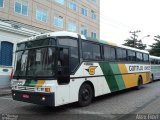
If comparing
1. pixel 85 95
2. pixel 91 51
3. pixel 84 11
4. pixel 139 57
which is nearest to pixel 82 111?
pixel 85 95

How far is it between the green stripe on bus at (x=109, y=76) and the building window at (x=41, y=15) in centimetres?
1613

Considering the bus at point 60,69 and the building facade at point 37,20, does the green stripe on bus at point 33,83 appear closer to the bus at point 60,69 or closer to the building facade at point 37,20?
the bus at point 60,69

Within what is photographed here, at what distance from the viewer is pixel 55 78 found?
8219 millimetres

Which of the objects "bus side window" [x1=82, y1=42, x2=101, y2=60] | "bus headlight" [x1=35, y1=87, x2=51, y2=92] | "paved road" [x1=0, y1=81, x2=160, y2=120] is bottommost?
"paved road" [x1=0, y1=81, x2=160, y2=120]

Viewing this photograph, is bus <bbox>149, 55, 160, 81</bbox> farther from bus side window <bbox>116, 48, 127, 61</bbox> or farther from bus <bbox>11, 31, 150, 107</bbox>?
bus <bbox>11, 31, 150, 107</bbox>

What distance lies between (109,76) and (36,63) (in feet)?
15.5

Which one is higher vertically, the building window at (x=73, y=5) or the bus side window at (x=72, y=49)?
the building window at (x=73, y=5)

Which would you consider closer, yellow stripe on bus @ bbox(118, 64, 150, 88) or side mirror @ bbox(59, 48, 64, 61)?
side mirror @ bbox(59, 48, 64, 61)

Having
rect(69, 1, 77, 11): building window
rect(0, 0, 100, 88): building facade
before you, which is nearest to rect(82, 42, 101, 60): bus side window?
rect(0, 0, 100, 88): building facade

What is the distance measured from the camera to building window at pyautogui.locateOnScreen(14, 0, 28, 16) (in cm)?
2342

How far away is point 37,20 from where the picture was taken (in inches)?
1025

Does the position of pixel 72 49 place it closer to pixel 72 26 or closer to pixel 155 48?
pixel 72 26

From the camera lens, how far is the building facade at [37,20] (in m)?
18.2

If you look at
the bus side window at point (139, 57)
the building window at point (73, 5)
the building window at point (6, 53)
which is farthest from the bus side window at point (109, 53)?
the building window at point (73, 5)
